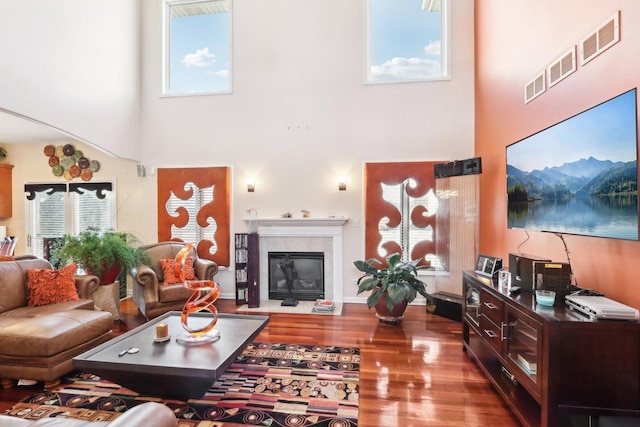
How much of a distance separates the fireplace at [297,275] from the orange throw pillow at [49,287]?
253 centimetres

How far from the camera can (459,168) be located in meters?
3.95

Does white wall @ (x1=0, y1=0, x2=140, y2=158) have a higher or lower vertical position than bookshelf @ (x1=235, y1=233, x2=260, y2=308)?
higher

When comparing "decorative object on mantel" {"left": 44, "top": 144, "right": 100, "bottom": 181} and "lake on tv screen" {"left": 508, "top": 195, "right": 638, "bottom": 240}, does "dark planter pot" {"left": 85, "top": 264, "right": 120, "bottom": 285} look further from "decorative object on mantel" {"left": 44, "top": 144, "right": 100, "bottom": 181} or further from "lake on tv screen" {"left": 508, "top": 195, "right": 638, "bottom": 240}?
"lake on tv screen" {"left": 508, "top": 195, "right": 638, "bottom": 240}

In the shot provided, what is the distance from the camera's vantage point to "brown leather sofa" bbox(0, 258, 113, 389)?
2.36 meters

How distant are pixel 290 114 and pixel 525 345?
14.0 ft

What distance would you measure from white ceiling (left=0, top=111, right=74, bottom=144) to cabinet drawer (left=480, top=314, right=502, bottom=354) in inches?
221

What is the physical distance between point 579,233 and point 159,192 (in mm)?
5562

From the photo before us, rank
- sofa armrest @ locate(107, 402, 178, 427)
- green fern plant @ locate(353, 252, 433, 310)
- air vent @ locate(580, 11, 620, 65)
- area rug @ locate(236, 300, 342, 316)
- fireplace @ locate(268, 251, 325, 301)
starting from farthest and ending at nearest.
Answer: fireplace @ locate(268, 251, 325, 301) < area rug @ locate(236, 300, 342, 316) < green fern plant @ locate(353, 252, 433, 310) < air vent @ locate(580, 11, 620, 65) < sofa armrest @ locate(107, 402, 178, 427)

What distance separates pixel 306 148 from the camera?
4887 mm

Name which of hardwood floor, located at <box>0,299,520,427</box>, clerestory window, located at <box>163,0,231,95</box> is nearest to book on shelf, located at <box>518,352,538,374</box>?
hardwood floor, located at <box>0,299,520,427</box>

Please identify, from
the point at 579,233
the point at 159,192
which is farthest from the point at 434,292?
the point at 159,192

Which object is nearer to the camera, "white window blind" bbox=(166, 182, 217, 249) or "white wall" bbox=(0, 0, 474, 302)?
"white wall" bbox=(0, 0, 474, 302)

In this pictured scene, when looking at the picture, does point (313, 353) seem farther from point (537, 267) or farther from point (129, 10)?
point (129, 10)

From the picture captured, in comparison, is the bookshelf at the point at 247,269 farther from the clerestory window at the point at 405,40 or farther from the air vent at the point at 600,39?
the air vent at the point at 600,39
